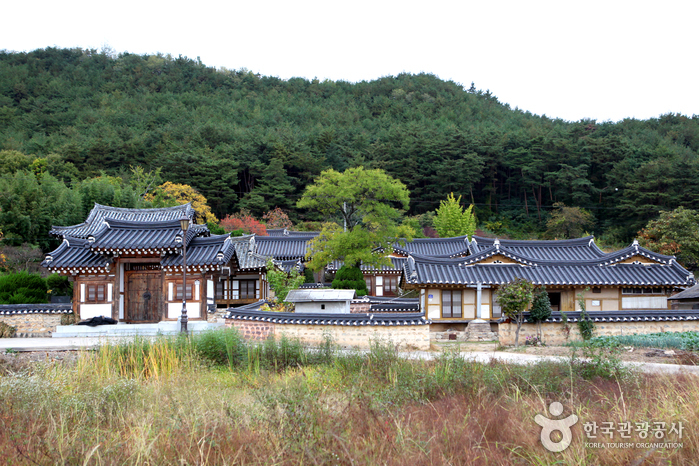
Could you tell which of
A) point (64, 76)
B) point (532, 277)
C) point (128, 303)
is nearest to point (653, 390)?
point (532, 277)

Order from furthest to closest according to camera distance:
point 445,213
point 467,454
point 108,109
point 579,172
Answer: point 108,109, point 579,172, point 445,213, point 467,454

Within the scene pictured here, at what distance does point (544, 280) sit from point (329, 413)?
17.1 meters

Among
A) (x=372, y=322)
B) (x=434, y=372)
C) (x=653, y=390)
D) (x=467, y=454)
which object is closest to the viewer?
(x=467, y=454)

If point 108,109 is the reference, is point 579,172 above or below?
below

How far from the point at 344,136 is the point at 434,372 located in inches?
2241

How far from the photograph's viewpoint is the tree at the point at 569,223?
42.5 m

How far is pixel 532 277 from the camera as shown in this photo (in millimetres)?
20891

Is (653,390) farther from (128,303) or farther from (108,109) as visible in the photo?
(108,109)

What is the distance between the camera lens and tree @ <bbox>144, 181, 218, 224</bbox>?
136ft

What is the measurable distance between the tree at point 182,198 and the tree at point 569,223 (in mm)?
30873

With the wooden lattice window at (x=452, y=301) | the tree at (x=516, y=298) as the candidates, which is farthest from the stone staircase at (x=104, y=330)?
the tree at (x=516, y=298)

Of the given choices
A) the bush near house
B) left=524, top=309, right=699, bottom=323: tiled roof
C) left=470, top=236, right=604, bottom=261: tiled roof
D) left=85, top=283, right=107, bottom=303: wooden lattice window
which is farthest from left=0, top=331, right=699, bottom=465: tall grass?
left=470, top=236, right=604, bottom=261: tiled roof

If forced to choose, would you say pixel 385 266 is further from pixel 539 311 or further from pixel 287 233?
pixel 539 311

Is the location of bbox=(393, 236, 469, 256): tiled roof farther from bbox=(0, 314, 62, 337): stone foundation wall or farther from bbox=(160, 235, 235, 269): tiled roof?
bbox=(0, 314, 62, 337): stone foundation wall
